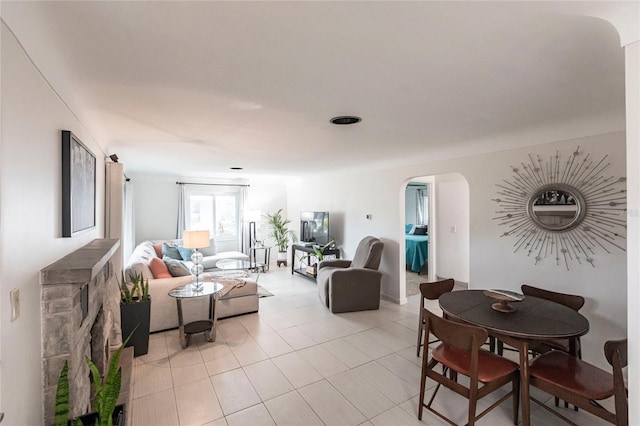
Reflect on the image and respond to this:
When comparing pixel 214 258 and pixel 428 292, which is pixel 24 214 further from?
pixel 214 258

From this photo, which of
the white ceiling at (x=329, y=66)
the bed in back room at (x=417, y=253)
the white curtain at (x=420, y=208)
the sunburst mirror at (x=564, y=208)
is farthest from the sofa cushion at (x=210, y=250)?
the sunburst mirror at (x=564, y=208)

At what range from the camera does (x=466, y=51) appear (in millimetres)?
1477

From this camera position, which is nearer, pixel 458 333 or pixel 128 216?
pixel 458 333

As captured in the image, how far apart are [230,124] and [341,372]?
2.49 metres

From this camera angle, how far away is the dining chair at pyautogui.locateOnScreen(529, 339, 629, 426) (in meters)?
1.65

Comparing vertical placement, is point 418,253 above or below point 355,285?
above

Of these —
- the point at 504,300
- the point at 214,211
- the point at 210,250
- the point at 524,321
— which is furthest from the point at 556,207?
the point at 214,211

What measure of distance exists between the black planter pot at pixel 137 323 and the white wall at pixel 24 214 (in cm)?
184

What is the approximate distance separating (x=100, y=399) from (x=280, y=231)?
20.5 ft

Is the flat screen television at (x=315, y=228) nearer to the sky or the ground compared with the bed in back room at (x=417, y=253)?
nearer to the sky

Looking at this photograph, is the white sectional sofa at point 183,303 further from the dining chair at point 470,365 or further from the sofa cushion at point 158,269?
the dining chair at point 470,365

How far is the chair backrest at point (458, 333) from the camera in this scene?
1.84m

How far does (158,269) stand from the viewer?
3.99 metres

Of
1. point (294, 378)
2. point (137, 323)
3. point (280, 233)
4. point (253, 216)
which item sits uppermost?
point (253, 216)
